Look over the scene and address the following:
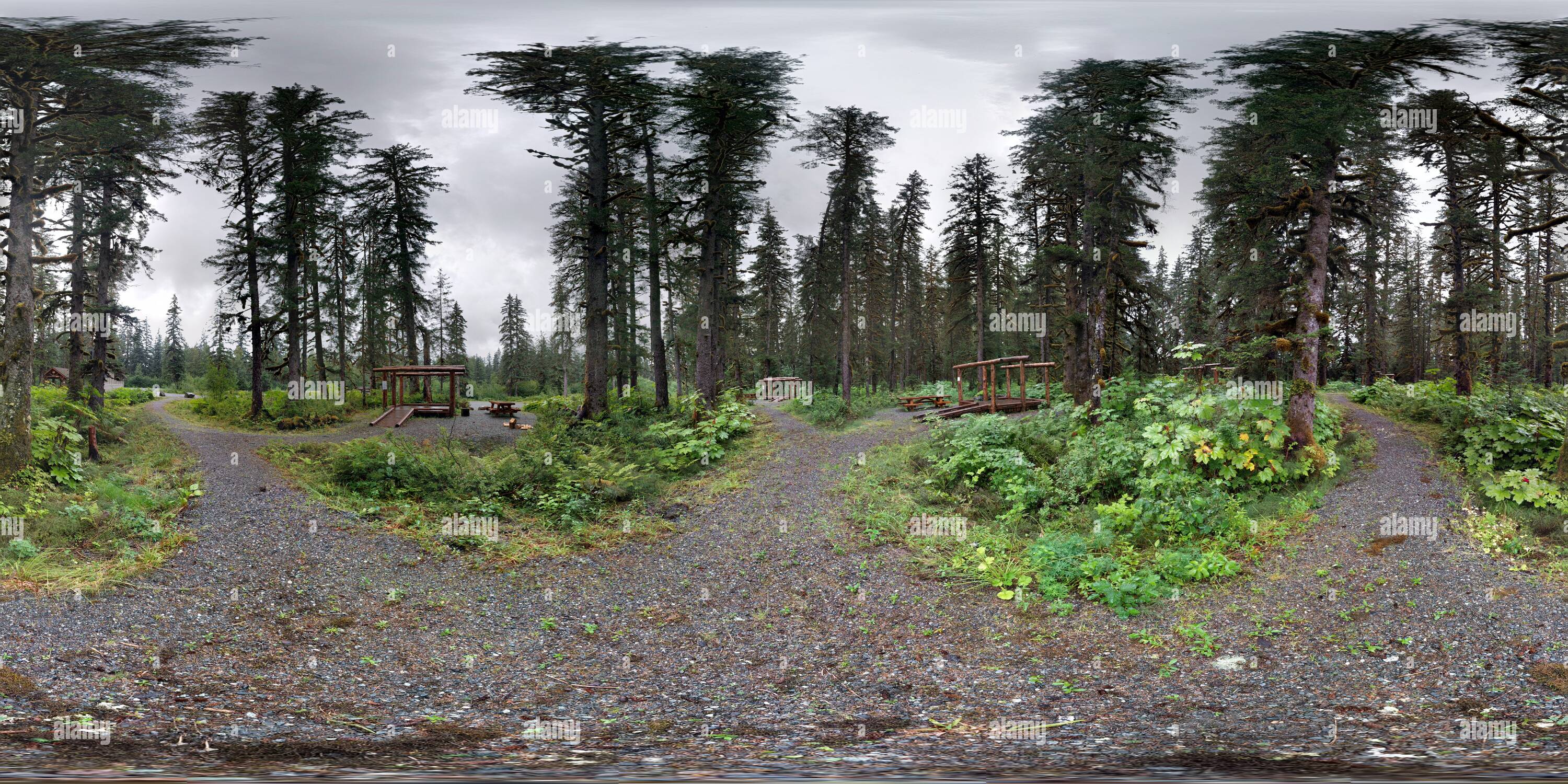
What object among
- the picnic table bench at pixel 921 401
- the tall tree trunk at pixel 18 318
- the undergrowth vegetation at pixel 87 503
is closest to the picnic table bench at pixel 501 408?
the undergrowth vegetation at pixel 87 503

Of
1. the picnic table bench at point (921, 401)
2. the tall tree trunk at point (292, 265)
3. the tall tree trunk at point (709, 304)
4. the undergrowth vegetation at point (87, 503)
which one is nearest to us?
the undergrowth vegetation at point (87, 503)

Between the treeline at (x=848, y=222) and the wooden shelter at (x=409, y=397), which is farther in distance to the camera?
the wooden shelter at (x=409, y=397)

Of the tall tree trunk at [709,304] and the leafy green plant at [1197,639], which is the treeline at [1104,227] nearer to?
the tall tree trunk at [709,304]

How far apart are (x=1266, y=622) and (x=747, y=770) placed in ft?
18.5

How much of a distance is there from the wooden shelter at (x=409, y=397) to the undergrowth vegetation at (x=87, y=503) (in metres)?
4.13

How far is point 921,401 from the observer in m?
19.3

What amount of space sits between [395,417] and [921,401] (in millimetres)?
13525

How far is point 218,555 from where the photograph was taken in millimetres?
7812

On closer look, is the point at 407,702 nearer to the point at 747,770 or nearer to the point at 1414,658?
the point at 747,770

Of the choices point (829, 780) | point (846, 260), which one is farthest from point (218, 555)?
point (846, 260)

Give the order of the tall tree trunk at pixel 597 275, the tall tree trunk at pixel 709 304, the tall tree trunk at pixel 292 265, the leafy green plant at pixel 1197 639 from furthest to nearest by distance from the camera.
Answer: the tall tree trunk at pixel 292 265, the tall tree trunk at pixel 709 304, the tall tree trunk at pixel 597 275, the leafy green plant at pixel 1197 639

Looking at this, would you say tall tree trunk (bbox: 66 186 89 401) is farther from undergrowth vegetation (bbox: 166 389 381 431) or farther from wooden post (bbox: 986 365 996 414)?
wooden post (bbox: 986 365 996 414)

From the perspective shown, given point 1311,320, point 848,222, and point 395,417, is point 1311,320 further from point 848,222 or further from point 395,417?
point 395,417

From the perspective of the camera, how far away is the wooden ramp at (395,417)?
15723 mm
